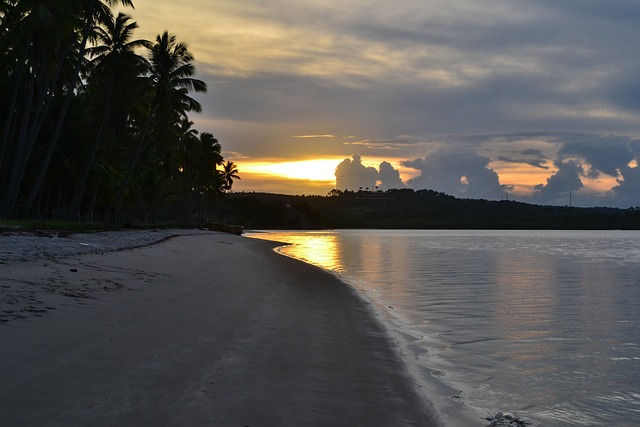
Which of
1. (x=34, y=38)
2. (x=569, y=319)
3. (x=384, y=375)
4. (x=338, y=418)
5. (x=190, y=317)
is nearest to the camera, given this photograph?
(x=338, y=418)

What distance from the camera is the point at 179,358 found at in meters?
6.18

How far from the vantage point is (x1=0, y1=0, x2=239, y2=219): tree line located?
97.4ft

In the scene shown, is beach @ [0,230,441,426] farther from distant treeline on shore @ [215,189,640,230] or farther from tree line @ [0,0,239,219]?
distant treeline on shore @ [215,189,640,230]

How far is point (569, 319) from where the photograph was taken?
1250cm

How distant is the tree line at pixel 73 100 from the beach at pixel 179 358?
852 inches

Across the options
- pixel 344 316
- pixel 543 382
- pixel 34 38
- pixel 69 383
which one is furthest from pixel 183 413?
pixel 34 38

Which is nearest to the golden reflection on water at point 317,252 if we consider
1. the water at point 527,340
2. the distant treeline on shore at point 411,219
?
the water at point 527,340

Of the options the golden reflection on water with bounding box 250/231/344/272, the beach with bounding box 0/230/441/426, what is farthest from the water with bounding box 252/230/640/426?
the golden reflection on water with bounding box 250/231/344/272

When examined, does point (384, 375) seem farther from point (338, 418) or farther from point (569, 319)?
point (569, 319)

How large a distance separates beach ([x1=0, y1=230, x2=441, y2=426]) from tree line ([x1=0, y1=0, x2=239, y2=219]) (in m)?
21.6

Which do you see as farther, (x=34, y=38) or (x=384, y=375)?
(x=34, y=38)

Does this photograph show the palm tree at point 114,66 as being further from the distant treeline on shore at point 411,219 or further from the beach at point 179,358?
the distant treeline on shore at point 411,219

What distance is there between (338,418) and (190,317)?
4.19 meters

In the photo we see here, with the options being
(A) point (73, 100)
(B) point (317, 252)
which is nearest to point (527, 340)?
(B) point (317, 252)
